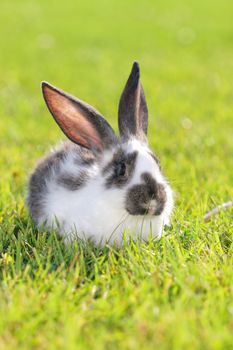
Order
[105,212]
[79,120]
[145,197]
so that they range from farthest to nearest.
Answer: [79,120], [105,212], [145,197]

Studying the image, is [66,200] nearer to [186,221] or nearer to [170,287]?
[186,221]

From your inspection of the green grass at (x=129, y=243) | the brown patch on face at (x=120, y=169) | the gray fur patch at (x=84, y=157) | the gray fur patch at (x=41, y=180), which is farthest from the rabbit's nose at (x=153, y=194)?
the gray fur patch at (x=41, y=180)

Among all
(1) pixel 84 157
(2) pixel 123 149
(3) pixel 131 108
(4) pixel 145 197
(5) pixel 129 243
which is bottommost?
(5) pixel 129 243

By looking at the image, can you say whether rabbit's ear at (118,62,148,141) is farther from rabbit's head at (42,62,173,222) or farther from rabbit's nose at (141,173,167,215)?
rabbit's nose at (141,173,167,215)

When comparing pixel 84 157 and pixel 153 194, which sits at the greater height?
pixel 153 194

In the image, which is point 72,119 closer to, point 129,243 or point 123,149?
point 123,149

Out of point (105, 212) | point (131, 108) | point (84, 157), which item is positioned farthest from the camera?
point (84, 157)

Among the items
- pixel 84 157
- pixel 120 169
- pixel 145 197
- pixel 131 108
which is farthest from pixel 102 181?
pixel 131 108

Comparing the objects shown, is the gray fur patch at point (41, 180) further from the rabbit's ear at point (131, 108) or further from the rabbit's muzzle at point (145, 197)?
the rabbit's muzzle at point (145, 197)
